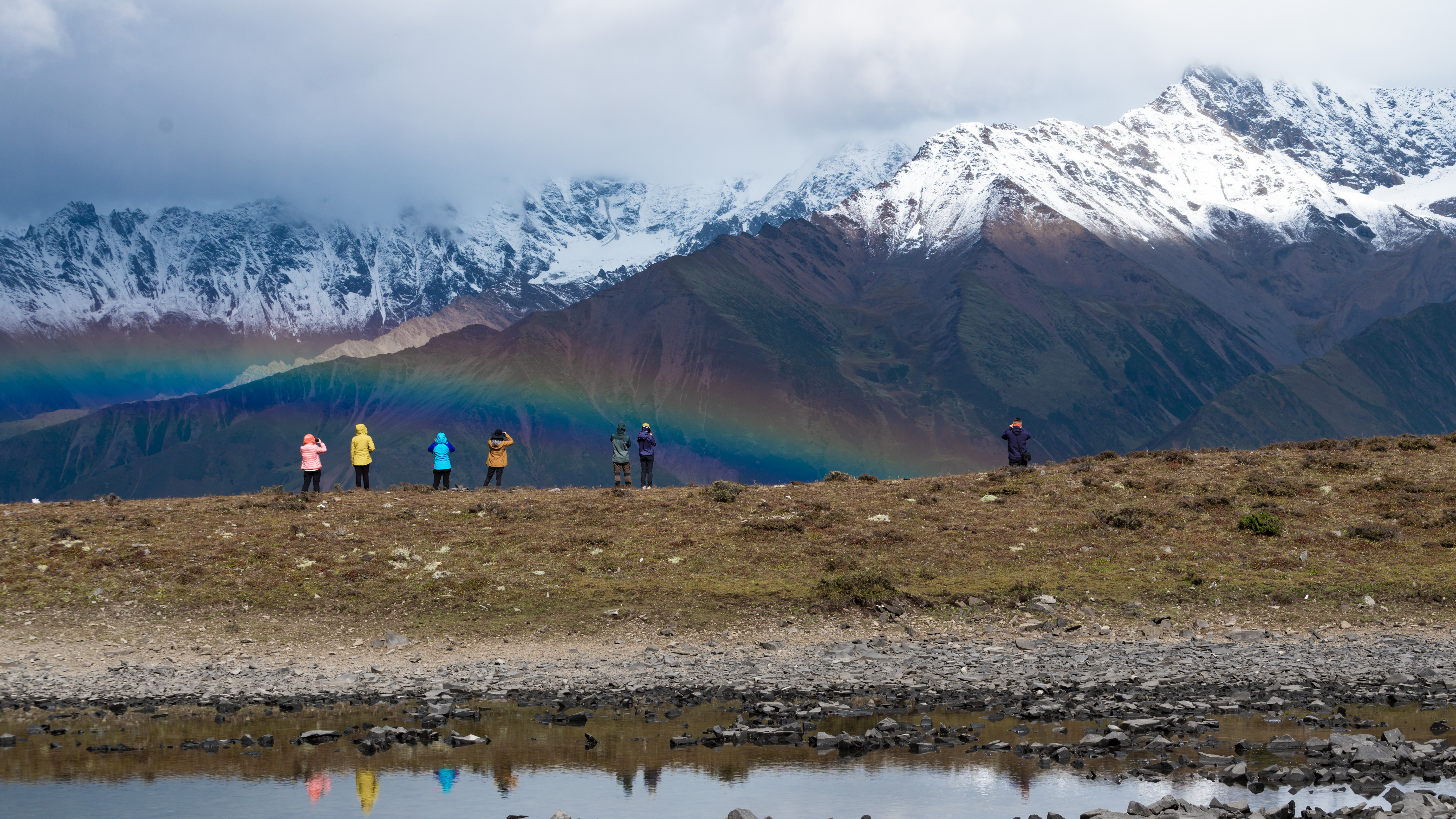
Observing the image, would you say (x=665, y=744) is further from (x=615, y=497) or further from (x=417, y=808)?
(x=615, y=497)

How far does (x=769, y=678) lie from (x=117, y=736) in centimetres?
1481

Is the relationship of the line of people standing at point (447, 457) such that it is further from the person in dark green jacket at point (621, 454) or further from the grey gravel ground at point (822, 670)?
the grey gravel ground at point (822, 670)

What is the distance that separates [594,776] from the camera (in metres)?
23.4

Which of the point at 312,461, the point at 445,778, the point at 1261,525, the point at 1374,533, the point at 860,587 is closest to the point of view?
the point at 445,778

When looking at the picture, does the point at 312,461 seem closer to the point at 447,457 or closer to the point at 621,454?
the point at 447,457

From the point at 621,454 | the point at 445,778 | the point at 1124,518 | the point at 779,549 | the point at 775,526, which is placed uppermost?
the point at 621,454

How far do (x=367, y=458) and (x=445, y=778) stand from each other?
2725cm

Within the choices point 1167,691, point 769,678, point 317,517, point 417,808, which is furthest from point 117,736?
point 1167,691

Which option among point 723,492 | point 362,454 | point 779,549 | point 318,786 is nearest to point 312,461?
point 362,454

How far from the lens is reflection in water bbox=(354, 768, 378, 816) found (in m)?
21.6

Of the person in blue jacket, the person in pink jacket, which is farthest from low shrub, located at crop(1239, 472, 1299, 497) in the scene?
the person in pink jacket

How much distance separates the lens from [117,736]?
2633cm

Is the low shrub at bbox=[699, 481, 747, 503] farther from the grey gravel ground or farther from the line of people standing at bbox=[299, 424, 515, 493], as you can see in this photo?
the grey gravel ground

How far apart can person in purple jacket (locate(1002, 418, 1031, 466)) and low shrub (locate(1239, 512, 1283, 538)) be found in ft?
32.2
